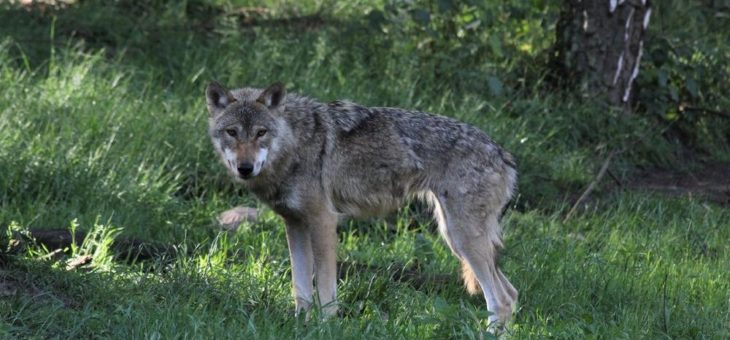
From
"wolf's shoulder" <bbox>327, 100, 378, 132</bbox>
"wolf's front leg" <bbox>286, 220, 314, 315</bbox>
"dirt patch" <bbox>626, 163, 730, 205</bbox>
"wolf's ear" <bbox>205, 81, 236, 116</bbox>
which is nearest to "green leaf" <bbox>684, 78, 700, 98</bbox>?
"dirt patch" <bbox>626, 163, 730, 205</bbox>

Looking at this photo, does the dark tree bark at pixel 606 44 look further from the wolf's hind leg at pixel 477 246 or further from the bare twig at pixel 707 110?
the wolf's hind leg at pixel 477 246

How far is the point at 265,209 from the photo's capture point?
7.66 m

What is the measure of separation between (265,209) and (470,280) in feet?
6.48

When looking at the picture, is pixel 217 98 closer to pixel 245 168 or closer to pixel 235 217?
pixel 245 168

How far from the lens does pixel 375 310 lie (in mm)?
5684

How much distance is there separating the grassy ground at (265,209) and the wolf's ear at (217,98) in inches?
32.5

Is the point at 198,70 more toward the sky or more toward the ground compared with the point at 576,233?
more toward the sky

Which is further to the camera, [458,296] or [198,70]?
[198,70]

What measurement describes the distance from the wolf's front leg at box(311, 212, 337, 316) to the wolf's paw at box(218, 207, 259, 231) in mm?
1487

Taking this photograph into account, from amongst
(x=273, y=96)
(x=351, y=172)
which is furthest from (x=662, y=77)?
(x=273, y=96)

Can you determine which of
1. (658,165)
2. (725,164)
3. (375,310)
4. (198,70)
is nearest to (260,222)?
(375,310)

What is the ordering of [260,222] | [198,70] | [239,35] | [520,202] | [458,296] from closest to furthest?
[458,296] < [260,222] < [520,202] < [198,70] < [239,35]

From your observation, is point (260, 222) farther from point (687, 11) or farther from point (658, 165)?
point (687, 11)

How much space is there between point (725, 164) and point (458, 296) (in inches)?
196
